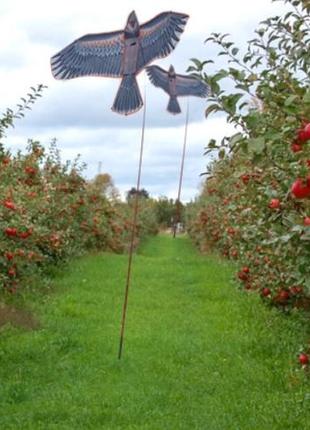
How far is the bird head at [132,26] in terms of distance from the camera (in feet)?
25.4

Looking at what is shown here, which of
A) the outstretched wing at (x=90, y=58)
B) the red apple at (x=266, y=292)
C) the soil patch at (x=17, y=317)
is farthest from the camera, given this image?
the soil patch at (x=17, y=317)

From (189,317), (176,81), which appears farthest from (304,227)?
(189,317)

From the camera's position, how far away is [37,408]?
613 centimetres

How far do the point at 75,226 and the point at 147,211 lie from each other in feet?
68.7

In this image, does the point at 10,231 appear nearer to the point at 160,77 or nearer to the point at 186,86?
the point at 160,77

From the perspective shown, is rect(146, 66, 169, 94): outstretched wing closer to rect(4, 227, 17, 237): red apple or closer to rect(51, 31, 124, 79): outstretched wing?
rect(51, 31, 124, 79): outstretched wing

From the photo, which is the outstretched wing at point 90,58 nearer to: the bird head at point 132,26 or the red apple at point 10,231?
the bird head at point 132,26

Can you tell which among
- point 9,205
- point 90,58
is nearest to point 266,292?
point 9,205

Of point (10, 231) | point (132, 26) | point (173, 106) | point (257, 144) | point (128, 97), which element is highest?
point (132, 26)

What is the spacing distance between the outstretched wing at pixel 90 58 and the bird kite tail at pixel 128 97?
0.17m

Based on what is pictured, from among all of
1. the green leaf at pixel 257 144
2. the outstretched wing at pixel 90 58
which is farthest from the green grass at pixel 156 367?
the green leaf at pixel 257 144

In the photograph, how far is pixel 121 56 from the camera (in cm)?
777

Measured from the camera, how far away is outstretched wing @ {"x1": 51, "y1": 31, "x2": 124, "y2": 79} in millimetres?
7688

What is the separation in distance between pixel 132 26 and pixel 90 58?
0.53 m
